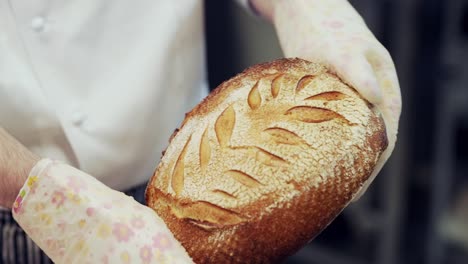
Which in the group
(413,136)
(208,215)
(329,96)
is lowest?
(413,136)

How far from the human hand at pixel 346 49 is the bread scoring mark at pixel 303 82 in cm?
6

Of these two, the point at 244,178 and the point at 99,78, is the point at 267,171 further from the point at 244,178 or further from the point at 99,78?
the point at 99,78

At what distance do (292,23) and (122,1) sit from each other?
32cm

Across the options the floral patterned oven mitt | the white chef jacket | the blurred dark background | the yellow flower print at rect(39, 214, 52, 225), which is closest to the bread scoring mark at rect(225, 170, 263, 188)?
the floral patterned oven mitt

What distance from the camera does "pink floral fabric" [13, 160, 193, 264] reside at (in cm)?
84

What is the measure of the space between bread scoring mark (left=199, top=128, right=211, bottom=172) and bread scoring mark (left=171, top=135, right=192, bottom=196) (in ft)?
0.09

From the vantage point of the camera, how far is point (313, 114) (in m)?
0.93

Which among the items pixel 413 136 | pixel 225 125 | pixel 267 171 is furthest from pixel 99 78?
pixel 413 136

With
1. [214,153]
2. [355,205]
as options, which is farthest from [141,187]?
[355,205]

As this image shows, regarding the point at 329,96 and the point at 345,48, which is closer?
the point at 329,96

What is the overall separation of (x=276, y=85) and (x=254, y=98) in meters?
0.04

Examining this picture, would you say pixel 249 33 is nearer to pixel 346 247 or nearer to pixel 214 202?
pixel 346 247

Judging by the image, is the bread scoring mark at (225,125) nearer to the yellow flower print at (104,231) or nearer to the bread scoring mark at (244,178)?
the bread scoring mark at (244,178)

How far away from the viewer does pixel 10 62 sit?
111 centimetres
